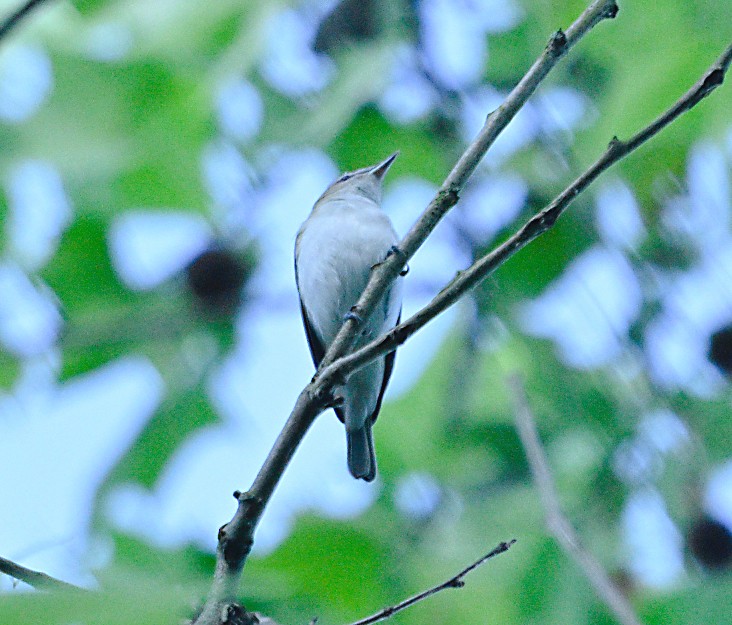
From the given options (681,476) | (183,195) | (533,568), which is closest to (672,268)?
(681,476)

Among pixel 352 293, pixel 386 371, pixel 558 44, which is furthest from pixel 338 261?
pixel 558 44

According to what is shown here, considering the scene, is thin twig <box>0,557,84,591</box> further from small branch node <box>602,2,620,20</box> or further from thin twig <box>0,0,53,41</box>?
small branch node <box>602,2,620,20</box>

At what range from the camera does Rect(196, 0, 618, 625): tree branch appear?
76.2 inches

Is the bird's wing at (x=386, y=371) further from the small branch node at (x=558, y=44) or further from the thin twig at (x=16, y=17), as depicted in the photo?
the thin twig at (x=16, y=17)

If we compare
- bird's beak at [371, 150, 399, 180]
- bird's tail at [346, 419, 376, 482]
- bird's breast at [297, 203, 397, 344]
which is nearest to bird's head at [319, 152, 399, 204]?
bird's beak at [371, 150, 399, 180]

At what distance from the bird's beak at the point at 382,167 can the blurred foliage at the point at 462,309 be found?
0.18 feet

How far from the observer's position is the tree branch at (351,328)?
6.35ft

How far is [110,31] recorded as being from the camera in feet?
15.3

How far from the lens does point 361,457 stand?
4457mm

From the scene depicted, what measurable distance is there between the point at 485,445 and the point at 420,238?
343cm

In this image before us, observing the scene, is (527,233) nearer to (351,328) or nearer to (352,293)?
(351,328)

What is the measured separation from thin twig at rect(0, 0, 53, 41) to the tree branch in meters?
1.02

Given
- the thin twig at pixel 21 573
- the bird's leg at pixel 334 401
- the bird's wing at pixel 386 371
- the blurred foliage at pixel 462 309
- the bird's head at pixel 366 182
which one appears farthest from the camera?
the bird's head at pixel 366 182

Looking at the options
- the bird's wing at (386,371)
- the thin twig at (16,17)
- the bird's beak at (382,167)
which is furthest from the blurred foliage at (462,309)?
the thin twig at (16,17)
